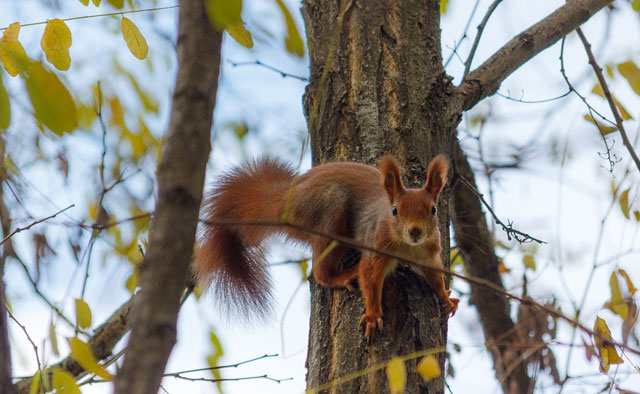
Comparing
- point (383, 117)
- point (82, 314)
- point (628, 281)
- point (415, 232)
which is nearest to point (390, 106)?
point (383, 117)

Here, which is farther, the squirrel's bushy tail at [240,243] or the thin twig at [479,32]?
the squirrel's bushy tail at [240,243]

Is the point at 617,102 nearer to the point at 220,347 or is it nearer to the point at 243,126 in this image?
the point at 243,126

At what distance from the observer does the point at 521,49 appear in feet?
7.89

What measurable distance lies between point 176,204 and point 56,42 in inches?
38.6

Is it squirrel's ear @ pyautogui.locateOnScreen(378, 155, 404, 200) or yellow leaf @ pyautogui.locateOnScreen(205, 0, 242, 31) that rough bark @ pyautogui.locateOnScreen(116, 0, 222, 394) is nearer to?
yellow leaf @ pyautogui.locateOnScreen(205, 0, 242, 31)

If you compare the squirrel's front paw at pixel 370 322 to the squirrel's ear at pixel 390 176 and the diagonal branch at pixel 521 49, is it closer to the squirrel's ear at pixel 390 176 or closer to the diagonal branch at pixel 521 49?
the squirrel's ear at pixel 390 176

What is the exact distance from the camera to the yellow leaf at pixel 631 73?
2.12 meters

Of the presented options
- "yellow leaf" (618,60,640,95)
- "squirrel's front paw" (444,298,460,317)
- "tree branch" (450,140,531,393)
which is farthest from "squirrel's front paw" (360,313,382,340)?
"tree branch" (450,140,531,393)

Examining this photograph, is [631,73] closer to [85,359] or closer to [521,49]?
[521,49]

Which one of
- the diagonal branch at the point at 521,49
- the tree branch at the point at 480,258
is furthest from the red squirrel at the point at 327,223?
the tree branch at the point at 480,258

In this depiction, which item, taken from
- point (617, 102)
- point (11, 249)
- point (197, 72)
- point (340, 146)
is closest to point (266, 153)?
point (340, 146)

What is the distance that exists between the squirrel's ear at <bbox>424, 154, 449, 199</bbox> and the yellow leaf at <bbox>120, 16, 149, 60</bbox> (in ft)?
2.95

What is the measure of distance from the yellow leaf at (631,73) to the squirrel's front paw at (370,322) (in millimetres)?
1083

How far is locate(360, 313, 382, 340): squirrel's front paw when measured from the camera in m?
1.78
